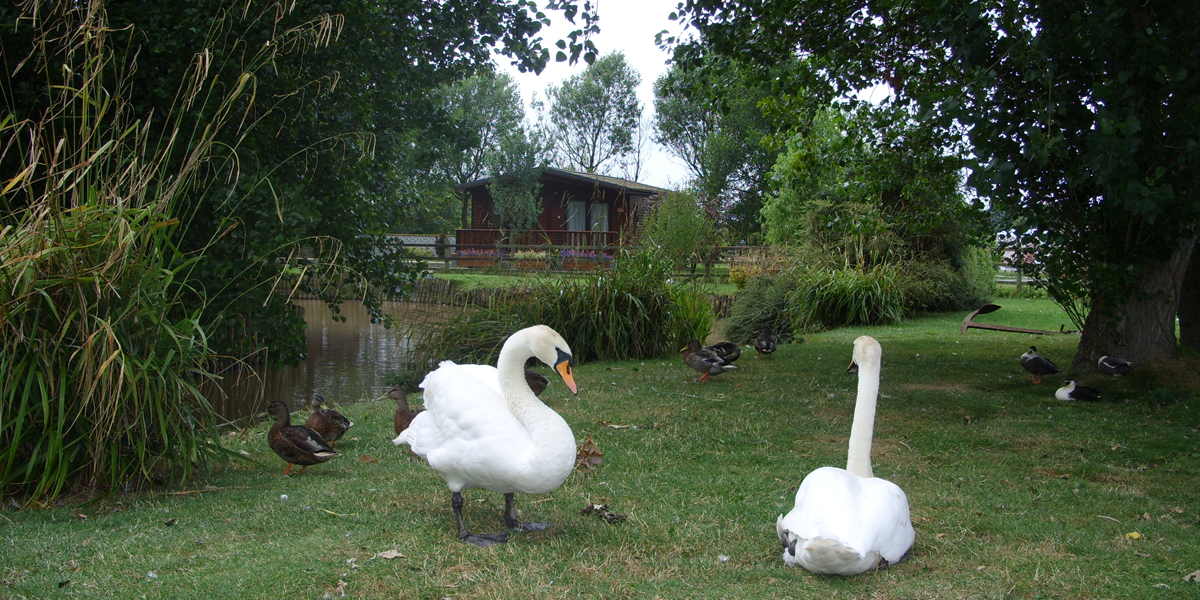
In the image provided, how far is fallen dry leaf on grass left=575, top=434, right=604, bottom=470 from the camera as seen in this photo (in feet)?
18.5

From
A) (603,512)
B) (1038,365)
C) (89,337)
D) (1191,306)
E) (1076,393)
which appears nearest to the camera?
(89,337)

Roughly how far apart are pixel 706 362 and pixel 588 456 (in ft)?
12.4

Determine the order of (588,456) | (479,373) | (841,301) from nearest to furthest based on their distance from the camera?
(479,373) → (588,456) → (841,301)

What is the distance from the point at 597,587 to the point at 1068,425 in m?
4.81

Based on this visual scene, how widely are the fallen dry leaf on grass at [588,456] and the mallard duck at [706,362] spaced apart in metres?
3.53

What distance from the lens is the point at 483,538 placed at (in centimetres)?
419

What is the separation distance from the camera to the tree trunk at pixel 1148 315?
25.0 ft

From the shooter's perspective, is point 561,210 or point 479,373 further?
point 561,210

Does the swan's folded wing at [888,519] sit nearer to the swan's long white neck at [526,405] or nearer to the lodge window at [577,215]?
the swan's long white neck at [526,405]

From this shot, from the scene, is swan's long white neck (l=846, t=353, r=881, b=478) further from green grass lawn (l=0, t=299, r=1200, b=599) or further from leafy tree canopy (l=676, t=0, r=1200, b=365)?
leafy tree canopy (l=676, t=0, r=1200, b=365)

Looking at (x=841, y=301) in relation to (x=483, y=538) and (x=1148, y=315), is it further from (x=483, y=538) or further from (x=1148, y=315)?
(x=483, y=538)

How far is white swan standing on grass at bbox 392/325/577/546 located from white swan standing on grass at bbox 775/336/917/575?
3.61 feet

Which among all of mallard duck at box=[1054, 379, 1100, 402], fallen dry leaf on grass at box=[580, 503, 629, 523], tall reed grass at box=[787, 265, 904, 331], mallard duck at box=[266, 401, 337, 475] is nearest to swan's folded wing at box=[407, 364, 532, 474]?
fallen dry leaf on grass at box=[580, 503, 629, 523]

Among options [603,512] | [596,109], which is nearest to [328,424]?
[603,512]
